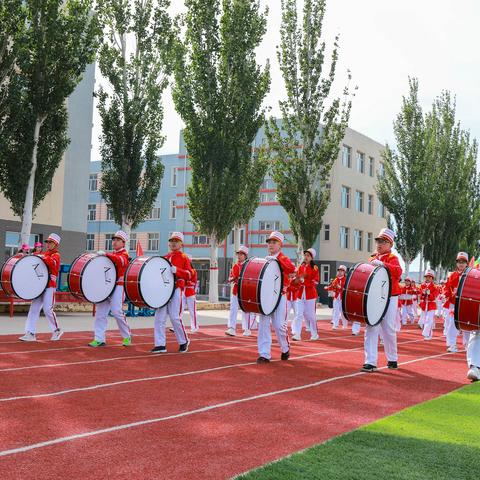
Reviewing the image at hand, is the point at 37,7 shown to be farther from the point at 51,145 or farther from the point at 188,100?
the point at 188,100

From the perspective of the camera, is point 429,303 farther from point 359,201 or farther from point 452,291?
point 359,201

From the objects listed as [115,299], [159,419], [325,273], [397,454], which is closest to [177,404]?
→ [159,419]

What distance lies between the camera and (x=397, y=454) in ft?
16.6

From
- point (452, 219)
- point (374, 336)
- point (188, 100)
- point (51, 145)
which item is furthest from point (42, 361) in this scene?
point (452, 219)

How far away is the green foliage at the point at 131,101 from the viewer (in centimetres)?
2588

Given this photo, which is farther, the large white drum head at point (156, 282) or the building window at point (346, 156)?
the building window at point (346, 156)

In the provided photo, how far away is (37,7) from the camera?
20703mm

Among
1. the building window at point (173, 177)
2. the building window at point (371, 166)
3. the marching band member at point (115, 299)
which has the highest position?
the building window at point (371, 166)

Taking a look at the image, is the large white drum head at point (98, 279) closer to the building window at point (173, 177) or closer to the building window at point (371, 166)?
the building window at point (173, 177)

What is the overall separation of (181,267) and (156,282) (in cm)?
58

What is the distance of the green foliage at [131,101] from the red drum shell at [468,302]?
18.9 m

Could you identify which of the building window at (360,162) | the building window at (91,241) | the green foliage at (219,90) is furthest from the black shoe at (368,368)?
the building window at (91,241)

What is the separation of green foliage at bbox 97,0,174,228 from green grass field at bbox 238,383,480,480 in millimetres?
21145

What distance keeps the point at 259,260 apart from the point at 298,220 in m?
20.3
